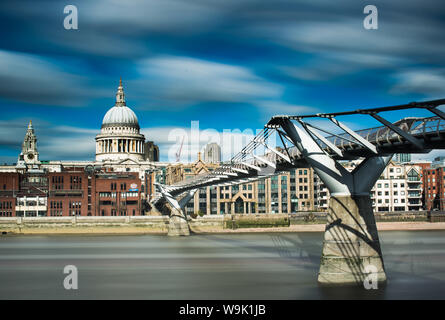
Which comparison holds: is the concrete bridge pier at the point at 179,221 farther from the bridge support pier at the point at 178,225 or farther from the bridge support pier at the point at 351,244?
the bridge support pier at the point at 351,244

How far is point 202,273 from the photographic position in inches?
1622

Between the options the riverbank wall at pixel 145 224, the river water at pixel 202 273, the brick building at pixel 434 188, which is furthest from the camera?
the brick building at pixel 434 188

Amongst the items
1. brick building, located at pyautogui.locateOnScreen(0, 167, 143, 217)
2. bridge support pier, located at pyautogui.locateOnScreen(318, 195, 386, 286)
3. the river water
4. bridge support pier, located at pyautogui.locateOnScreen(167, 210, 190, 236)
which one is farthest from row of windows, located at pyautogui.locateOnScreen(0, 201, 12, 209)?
bridge support pier, located at pyautogui.locateOnScreen(318, 195, 386, 286)

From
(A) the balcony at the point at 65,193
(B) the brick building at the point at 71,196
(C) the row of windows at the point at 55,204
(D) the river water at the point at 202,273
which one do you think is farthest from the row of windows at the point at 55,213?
(D) the river water at the point at 202,273

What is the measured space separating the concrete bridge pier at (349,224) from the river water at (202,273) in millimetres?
1109

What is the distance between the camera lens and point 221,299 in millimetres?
30188

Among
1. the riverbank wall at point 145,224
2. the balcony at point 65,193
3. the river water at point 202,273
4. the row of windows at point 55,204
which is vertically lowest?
the river water at point 202,273

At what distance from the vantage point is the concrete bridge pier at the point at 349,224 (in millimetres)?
32344

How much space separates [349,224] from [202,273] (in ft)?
40.6

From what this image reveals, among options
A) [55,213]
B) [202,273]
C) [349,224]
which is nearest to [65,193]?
[55,213]

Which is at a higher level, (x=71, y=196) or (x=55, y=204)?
(x=71, y=196)

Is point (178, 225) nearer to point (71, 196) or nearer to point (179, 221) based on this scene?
point (179, 221)

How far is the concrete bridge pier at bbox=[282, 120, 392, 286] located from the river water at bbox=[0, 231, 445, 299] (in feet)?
3.64

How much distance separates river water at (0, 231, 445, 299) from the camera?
105ft
